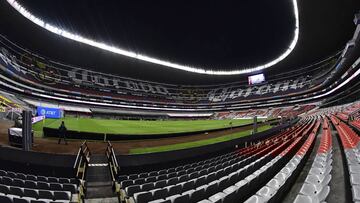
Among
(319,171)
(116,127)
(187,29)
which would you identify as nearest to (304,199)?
(319,171)

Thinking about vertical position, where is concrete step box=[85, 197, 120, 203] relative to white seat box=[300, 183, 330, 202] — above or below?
below

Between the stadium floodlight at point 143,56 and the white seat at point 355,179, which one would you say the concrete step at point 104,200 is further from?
the stadium floodlight at point 143,56

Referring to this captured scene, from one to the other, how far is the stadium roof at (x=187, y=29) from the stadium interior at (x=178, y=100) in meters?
0.25

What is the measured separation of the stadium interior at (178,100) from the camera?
6.27 m

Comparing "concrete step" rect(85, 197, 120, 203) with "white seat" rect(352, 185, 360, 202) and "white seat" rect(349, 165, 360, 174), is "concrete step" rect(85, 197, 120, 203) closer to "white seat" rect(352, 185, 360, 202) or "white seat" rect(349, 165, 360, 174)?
"white seat" rect(352, 185, 360, 202)

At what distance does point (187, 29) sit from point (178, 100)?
36.9m

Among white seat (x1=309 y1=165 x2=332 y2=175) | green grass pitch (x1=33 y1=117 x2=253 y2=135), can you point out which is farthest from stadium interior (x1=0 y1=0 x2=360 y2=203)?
green grass pitch (x1=33 y1=117 x2=253 y2=135)

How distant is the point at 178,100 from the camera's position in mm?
71625

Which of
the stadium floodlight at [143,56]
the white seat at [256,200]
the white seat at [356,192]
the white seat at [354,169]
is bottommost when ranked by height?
Result: the white seat at [256,200]

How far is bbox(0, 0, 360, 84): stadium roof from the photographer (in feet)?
95.2

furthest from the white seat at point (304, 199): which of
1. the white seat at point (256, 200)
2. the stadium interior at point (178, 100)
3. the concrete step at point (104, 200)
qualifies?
the concrete step at point (104, 200)

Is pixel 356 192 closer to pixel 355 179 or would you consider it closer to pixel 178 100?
pixel 355 179

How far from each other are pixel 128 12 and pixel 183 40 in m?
11.8

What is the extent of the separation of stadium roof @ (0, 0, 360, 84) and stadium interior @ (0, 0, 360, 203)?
25 cm
